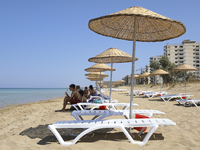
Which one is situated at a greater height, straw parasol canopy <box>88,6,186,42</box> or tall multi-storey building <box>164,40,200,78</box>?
tall multi-storey building <box>164,40,200,78</box>

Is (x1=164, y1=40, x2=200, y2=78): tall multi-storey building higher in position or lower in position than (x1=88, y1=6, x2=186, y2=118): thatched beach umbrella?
higher

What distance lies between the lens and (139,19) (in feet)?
11.5

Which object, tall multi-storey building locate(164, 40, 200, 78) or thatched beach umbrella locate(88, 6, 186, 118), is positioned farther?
tall multi-storey building locate(164, 40, 200, 78)

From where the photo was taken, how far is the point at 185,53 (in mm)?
71625

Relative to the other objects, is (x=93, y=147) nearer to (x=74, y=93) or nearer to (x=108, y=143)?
(x=108, y=143)

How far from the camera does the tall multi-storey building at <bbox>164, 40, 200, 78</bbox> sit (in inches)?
2798

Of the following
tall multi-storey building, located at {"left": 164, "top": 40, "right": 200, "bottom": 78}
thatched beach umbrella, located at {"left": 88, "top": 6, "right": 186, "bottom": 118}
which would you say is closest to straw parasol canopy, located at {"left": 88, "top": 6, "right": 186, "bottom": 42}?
thatched beach umbrella, located at {"left": 88, "top": 6, "right": 186, "bottom": 118}

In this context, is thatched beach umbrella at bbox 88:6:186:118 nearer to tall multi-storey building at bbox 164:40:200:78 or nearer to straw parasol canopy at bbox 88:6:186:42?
straw parasol canopy at bbox 88:6:186:42

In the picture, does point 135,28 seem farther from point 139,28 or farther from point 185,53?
point 185,53

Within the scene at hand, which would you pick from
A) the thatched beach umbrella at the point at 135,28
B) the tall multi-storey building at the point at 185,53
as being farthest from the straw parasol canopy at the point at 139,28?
the tall multi-storey building at the point at 185,53

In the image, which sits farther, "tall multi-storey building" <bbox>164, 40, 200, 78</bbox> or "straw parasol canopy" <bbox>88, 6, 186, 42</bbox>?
"tall multi-storey building" <bbox>164, 40, 200, 78</bbox>

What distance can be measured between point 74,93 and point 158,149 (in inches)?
173

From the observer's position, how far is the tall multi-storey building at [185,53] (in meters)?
71.1

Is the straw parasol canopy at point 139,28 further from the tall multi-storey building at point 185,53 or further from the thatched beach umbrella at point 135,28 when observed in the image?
the tall multi-storey building at point 185,53
